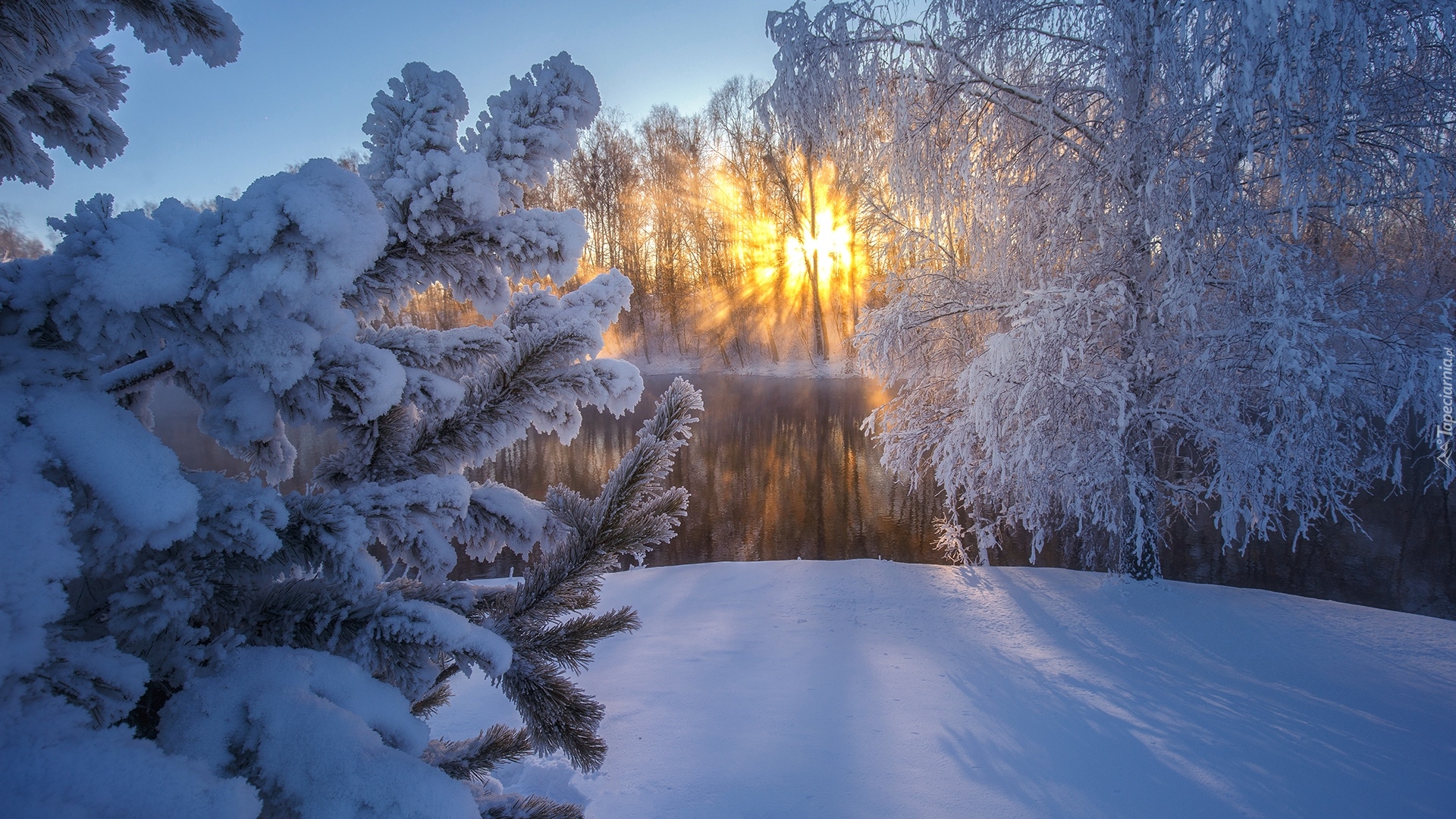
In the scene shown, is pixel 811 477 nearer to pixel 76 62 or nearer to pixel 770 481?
pixel 770 481

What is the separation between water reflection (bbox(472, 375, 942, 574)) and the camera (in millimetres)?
8898

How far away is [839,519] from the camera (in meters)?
9.96

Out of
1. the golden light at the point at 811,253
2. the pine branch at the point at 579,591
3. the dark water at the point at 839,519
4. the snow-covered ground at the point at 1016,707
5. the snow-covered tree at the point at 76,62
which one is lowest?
the snow-covered ground at the point at 1016,707

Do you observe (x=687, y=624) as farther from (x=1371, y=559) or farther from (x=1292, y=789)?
(x=1371, y=559)

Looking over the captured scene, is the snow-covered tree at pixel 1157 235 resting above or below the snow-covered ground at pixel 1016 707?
above

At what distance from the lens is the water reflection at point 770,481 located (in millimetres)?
8898

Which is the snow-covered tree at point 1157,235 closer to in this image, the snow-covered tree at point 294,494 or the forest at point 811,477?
the forest at point 811,477

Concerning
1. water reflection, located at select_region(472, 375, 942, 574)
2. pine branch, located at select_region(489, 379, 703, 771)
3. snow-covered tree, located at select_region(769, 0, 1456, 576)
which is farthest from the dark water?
pine branch, located at select_region(489, 379, 703, 771)

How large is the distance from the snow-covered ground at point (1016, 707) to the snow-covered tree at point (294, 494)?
2.48 meters

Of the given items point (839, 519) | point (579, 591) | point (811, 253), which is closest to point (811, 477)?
point (839, 519)

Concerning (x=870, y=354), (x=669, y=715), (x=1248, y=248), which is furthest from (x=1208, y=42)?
(x=669, y=715)

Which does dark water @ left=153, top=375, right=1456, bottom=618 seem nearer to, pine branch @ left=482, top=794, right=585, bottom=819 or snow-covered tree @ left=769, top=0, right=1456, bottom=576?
snow-covered tree @ left=769, top=0, right=1456, bottom=576

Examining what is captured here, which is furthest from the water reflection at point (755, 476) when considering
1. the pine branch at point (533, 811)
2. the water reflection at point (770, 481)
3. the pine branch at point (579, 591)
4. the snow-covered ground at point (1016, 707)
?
the pine branch at point (533, 811)

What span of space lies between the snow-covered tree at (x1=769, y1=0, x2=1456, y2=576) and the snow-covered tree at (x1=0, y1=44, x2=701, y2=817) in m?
4.75
